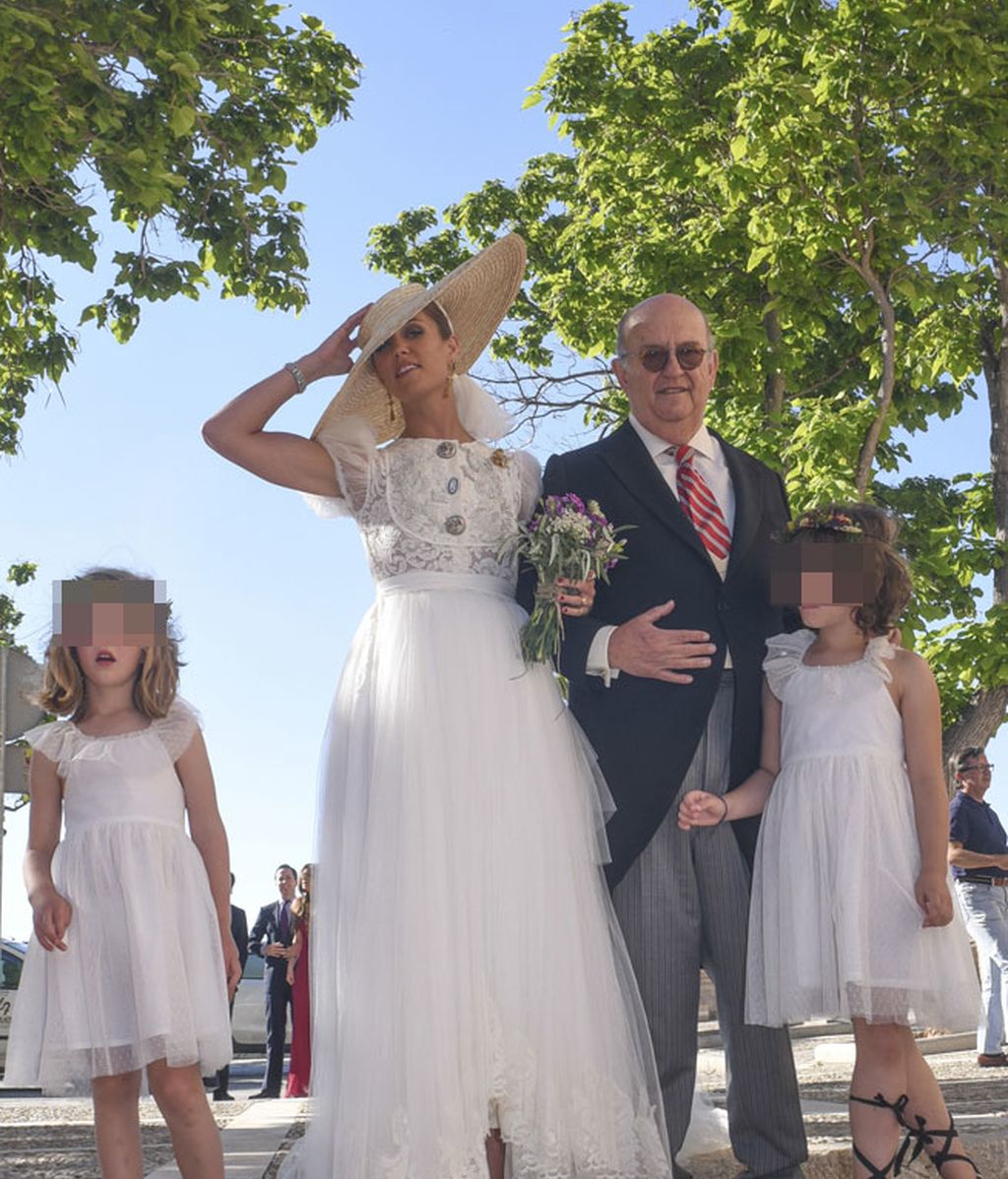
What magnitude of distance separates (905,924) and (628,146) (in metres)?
14.6

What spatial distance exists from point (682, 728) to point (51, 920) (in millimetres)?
1912

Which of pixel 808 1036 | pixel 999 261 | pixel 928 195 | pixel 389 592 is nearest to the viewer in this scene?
→ pixel 389 592

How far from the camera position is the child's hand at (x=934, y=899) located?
16.1 ft

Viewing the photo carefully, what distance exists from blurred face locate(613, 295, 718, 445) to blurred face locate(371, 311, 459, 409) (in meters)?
0.64

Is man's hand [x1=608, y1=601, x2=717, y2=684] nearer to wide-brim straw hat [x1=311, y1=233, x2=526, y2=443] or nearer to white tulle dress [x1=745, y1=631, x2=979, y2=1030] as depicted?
white tulle dress [x1=745, y1=631, x2=979, y2=1030]

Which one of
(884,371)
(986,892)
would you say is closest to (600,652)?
(986,892)

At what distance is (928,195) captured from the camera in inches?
620

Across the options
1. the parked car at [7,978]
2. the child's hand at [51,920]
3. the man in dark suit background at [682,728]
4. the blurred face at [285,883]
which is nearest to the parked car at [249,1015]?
the parked car at [7,978]

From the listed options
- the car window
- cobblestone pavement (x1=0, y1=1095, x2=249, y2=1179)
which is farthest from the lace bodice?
the car window

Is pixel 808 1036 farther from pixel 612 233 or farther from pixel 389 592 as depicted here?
pixel 389 592

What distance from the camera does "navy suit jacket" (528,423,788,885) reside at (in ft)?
17.1

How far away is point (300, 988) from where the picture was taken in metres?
14.8

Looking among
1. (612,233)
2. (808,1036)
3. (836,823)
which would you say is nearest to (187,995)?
(836,823)

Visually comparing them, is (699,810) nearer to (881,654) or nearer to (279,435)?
(881,654)
